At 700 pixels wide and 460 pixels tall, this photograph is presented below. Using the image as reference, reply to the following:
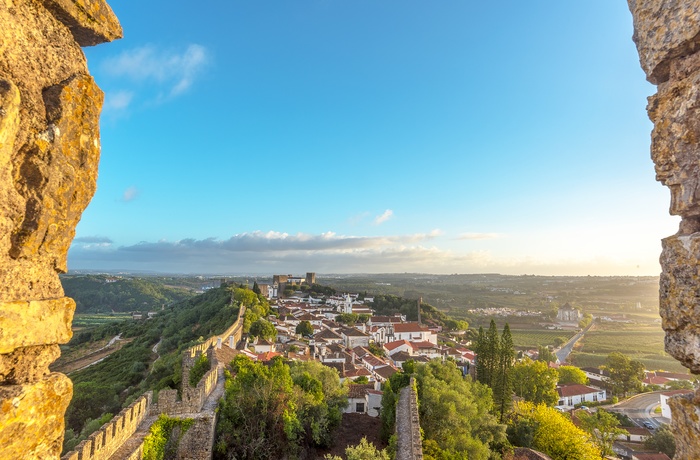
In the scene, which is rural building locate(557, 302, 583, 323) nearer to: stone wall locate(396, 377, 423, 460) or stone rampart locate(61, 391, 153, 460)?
stone wall locate(396, 377, 423, 460)

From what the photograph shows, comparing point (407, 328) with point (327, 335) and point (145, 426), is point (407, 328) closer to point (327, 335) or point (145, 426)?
point (327, 335)

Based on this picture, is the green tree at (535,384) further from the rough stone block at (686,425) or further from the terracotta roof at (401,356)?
the rough stone block at (686,425)

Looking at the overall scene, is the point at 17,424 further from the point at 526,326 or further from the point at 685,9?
the point at 526,326

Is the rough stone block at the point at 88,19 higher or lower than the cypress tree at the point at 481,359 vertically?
higher

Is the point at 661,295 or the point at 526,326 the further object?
the point at 526,326

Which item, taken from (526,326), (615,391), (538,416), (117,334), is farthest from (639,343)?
(117,334)

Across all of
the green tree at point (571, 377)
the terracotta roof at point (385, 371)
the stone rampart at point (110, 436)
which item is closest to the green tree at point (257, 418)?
the stone rampart at point (110, 436)

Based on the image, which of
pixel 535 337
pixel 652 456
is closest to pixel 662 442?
pixel 652 456
